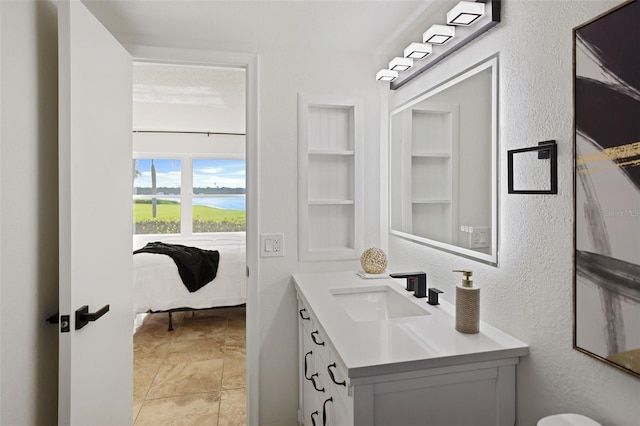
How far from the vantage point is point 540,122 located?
1131mm

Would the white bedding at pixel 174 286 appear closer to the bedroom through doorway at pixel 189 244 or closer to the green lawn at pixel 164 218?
the bedroom through doorway at pixel 189 244

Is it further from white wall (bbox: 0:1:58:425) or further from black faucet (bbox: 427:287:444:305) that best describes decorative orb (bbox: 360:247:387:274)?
white wall (bbox: 0:1:58:425)

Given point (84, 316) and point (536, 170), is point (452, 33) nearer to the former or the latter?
point (536, 170)

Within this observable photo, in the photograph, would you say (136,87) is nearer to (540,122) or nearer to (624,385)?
(540,122)

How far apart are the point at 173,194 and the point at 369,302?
5.22 m

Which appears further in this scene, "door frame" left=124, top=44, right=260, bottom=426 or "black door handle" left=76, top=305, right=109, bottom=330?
"door frame" left=124, top=44, right=260, bottom=426

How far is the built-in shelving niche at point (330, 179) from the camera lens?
7.18ft

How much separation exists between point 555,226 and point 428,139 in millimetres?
818

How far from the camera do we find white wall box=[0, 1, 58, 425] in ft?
3.88

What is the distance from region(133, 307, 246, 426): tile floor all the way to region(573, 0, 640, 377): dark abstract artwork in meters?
2.12

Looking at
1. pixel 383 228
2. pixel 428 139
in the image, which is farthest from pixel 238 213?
pixel 428 139

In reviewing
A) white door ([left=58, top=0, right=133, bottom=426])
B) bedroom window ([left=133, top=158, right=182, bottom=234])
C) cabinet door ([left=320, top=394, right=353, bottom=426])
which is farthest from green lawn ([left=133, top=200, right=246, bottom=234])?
cabinet door ([left=320, top=394, right=353, bottom=426])

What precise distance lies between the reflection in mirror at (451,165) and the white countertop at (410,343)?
284 millimetres

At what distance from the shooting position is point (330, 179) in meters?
2.29
